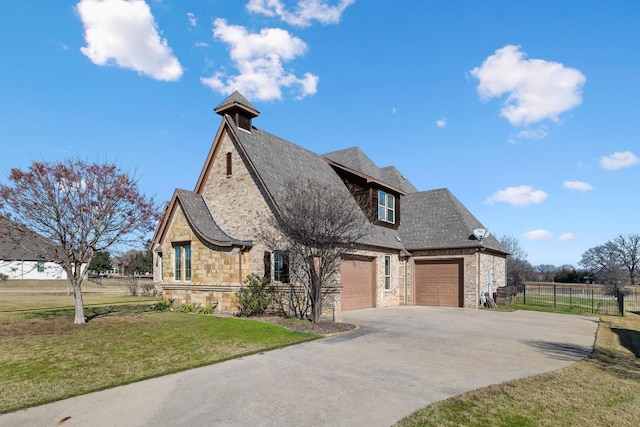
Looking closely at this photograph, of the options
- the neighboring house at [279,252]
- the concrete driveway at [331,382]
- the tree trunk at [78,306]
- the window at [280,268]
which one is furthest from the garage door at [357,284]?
the tree trunk at [78,306]

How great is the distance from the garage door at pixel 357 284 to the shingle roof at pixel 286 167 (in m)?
1.35

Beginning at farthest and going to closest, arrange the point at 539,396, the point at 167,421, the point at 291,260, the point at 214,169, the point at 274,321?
the point at 214,169, the point at 291,260, the point at 274,321, the point at 539,396, the point at 167,421

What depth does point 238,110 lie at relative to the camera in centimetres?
1952

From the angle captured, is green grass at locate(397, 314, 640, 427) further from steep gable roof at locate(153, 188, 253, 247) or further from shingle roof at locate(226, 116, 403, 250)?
steep gable roof at locate(153, 188, 253, 247)

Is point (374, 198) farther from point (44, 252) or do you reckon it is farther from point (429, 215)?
point (44, 252)

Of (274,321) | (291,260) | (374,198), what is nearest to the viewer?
(274,321)

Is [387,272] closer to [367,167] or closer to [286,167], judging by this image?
[367,167]

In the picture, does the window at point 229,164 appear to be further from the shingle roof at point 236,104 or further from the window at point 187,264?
the window at point 187,264

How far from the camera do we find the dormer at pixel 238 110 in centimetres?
1942

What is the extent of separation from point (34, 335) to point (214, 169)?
1065cm

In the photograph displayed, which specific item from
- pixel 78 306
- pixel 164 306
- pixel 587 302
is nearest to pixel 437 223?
pixel 587 302

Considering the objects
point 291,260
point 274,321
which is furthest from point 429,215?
point 274,321

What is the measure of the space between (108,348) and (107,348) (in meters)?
0.03

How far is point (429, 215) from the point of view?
25.7 metres
